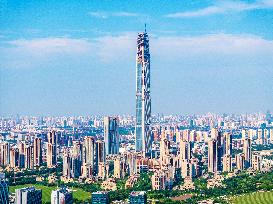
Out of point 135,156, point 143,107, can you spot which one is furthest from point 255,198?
point 143,107

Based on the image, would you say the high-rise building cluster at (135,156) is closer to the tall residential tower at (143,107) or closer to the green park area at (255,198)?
the tall residential tower at (143,107)

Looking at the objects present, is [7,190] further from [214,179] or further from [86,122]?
[86,122]

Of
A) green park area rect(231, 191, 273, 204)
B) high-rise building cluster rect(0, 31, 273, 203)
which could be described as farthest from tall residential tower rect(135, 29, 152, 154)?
green park area rect(231, 191, 273, 204)

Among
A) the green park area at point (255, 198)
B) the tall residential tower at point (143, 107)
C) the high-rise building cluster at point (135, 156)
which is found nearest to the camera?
the green park area at point (255, 198)

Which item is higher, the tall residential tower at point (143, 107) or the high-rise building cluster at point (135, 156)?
the tall residential tower at point (143, 107)

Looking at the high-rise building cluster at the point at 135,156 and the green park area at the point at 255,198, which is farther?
the high-rise building cluster at the point at 135,156

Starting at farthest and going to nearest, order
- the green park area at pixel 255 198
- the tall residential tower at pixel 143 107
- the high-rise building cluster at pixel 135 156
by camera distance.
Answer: the tall residential tower at pixel 143 107
the high-rise building cluster at pixel 135 156
the green park area at pixel 255 198

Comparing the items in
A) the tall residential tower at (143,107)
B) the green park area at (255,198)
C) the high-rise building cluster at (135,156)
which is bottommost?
the green park area at (255,198)

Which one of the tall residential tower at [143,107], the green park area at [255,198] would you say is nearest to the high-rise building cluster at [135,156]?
the tall residential tower at [143,107]

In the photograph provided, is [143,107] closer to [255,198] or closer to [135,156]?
[135,156]
